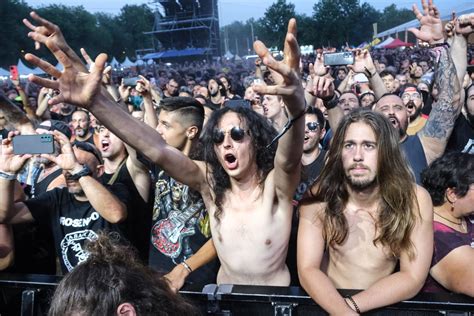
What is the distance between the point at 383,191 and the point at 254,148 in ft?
2.40

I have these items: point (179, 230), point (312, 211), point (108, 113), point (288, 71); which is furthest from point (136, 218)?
point (288, 71)

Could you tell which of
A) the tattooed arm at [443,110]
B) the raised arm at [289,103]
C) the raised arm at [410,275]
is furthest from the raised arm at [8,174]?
the tattooed arm at [443,110]

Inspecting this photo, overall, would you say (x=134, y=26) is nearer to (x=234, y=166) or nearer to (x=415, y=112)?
(x=415, y=112)

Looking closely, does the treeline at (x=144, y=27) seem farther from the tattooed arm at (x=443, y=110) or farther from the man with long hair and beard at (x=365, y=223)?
the man with long hair and beard at (x=365, y=223)

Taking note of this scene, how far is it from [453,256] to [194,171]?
1394 mm

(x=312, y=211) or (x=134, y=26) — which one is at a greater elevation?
(x=134, y=26)

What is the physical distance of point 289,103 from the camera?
2.33 m

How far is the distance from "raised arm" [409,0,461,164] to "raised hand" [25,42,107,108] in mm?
2727

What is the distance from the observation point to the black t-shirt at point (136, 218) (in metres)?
3.51

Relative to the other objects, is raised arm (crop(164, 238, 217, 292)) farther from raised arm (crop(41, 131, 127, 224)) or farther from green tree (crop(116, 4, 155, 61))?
green tree (crop(116, 4, 155, 61))

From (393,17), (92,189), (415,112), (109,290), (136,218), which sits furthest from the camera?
(393,17)

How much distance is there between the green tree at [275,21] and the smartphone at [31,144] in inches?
1941

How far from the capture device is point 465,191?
2.96 m

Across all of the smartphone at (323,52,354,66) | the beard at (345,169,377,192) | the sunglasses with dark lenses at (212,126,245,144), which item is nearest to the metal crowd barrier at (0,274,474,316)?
the beard at (345,169,377,192)
